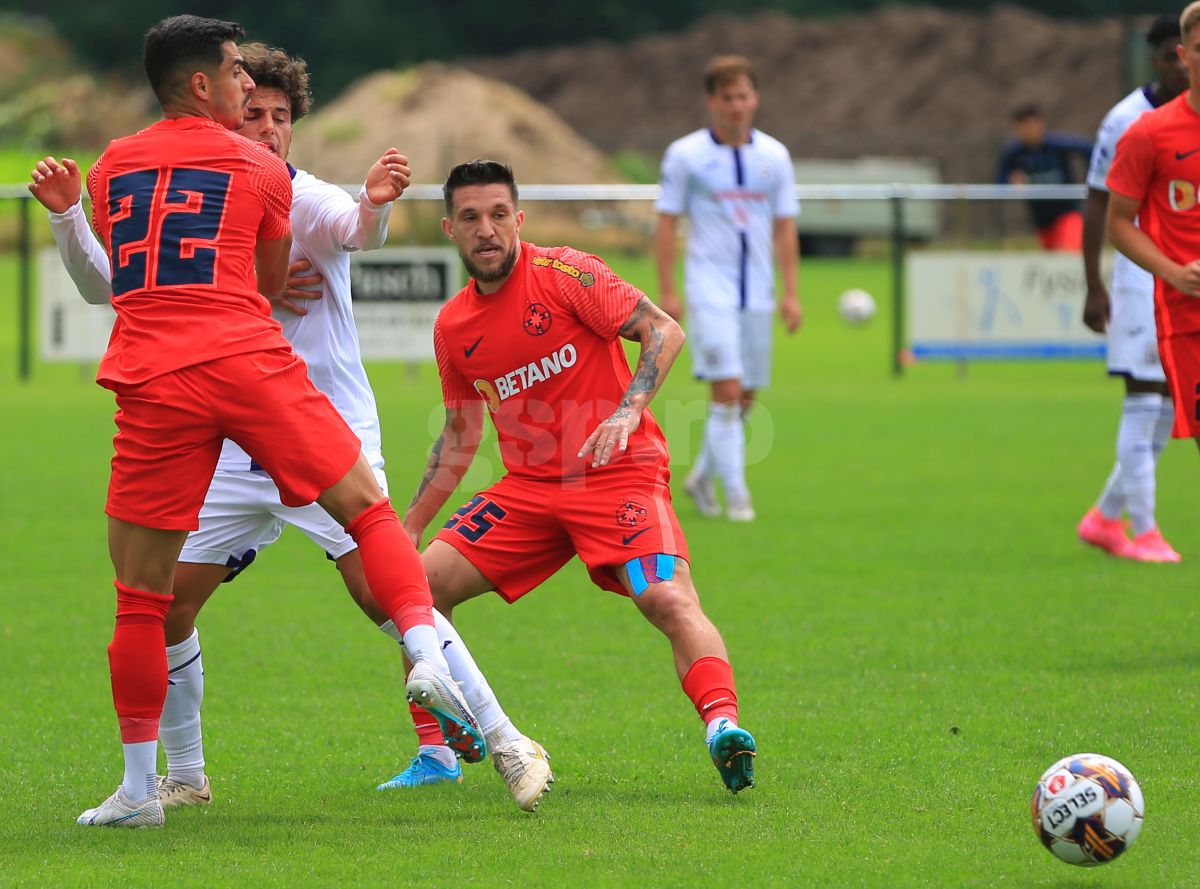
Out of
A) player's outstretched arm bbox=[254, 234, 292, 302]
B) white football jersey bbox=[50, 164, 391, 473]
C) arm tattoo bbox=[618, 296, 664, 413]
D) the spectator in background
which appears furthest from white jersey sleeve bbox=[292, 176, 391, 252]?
the spectator in background

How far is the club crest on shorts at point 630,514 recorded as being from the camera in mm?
5152

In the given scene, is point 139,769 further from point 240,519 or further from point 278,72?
point 278,72

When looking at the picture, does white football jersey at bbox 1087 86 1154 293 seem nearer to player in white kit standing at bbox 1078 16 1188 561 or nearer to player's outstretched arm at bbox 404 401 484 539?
player in white kit standing at bbox 1078 16 1188 561

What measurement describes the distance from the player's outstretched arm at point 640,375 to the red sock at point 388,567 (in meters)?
0.66

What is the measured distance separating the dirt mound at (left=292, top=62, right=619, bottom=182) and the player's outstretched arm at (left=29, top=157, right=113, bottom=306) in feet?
117

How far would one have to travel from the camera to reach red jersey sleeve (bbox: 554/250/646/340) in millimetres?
5207

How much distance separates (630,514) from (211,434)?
1.29 m

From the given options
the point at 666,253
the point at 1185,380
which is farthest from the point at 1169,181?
the point at 666,253

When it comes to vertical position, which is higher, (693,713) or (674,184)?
(674,184)

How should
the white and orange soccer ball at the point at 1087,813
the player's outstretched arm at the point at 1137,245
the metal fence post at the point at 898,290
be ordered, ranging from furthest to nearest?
the metal fence post at the point at 898,290, the player's outstretched arm at the point at 1137,245, the white and orange soccer ball at the point at 1087,813

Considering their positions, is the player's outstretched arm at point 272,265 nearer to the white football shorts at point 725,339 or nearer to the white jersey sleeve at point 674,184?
the white football shorts at point 725,339

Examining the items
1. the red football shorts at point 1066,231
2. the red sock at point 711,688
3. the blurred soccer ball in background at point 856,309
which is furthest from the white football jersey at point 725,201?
the blurred soccer ball in background at point 856,309

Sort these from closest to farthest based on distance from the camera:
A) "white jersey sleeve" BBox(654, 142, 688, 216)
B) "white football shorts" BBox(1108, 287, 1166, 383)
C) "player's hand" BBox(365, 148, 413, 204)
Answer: "player's hand" BBox(365, 148, 413, 204)
"white football shorts" BBox(1108, 287, 1166, 383)
"white jersey sleeve" BBox(654, 142, 688, 216)

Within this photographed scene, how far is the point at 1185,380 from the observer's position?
6.19 m
